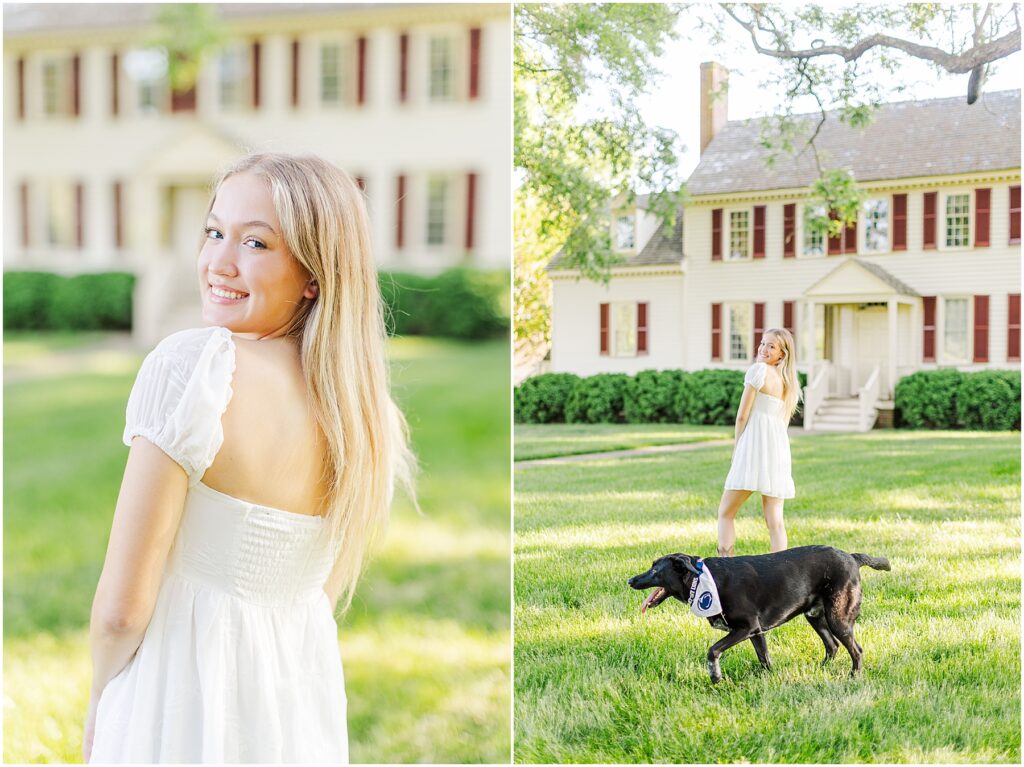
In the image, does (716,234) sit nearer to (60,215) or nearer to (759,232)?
(759,232)

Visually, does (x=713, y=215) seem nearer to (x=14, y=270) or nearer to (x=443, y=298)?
(x=443, y=298)

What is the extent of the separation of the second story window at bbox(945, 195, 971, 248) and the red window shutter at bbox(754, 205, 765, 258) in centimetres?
48

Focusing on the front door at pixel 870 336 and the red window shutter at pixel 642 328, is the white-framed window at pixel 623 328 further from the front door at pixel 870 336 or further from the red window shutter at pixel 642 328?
the front door at pixel 870 336

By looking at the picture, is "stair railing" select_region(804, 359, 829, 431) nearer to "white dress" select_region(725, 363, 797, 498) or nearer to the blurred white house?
"white dress" select_region(725, 363, 797, 498)

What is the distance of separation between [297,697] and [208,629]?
236 mm

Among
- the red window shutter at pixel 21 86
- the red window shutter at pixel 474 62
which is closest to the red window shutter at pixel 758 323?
the red window shutter at pixel 474 62

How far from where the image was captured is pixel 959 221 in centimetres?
284

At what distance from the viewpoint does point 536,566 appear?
9.50 ft

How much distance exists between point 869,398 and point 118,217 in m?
12.9

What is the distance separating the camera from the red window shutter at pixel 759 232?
9.55 feet

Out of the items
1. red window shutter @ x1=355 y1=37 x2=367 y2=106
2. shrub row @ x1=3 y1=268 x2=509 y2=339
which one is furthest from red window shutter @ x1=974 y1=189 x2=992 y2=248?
red window shutter @ x1=355 y1=37 x2=367 y2=106

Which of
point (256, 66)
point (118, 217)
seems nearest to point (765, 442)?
point (256, 66)

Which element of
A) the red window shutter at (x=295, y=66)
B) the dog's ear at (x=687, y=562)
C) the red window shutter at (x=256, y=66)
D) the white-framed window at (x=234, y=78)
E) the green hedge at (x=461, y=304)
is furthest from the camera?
the white-framed window at (x=234, y=78)

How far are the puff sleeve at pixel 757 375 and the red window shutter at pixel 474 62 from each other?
10.9 meters
